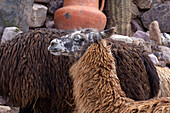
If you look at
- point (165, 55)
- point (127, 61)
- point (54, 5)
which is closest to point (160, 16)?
point (165, 55)

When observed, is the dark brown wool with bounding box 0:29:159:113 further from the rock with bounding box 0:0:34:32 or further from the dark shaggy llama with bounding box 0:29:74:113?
the rock with bounding box 0:0:34:32

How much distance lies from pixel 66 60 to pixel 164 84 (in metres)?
1.10

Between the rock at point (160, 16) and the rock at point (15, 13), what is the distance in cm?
298

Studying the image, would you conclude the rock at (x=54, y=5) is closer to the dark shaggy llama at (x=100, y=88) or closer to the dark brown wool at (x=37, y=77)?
the dark brown wool at (x=37, y=77)

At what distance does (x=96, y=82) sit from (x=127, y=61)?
24.6 inches

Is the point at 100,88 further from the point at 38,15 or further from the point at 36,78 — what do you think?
the point at 38,15

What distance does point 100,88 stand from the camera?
4.83ft

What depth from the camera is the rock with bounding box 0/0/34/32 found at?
2954 millimetres

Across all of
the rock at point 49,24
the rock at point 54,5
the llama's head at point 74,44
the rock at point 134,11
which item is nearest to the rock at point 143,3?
the rock at point 134,11

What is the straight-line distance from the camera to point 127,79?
1.94 m

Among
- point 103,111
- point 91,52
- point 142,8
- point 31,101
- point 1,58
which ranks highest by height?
point 142,8

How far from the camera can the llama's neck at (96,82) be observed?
1429mm

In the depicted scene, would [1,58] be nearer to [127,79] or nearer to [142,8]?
[127,79]

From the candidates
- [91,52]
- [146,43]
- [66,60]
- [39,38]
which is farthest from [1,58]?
[146,43]
